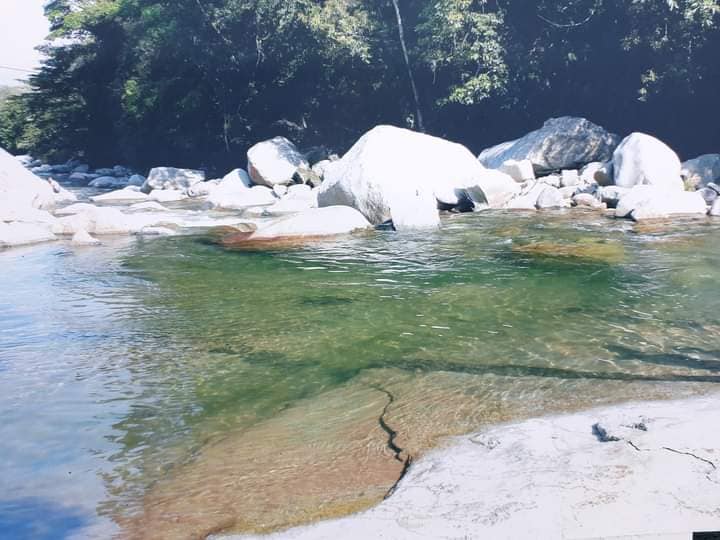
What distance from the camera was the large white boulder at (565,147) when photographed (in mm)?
19219

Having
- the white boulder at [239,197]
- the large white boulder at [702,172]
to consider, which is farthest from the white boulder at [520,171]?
the white boulder at [239,197]

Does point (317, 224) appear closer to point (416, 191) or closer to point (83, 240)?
point (416, 191)

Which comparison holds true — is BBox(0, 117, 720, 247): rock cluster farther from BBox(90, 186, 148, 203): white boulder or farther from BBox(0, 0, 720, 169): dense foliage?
BBox(0, 0, 720, 169): dense foliage

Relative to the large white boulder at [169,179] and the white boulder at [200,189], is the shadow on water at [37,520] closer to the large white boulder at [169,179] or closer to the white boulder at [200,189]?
the white boulder at [200,189]

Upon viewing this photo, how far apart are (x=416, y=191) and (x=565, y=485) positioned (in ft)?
38.8

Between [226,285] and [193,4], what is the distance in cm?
1955

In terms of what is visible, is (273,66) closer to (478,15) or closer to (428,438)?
(478,15)

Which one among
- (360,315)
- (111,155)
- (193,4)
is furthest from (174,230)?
(111,155)

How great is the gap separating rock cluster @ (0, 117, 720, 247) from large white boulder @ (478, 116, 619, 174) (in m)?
0.03

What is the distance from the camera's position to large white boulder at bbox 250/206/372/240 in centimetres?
1315

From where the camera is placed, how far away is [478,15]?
22.2 m

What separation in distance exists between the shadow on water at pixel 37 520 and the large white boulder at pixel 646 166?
49.7 feet

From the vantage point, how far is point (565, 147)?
1930 cm

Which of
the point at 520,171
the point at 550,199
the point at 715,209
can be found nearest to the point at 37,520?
the point at 715,209
